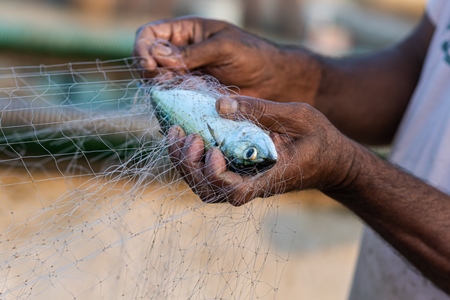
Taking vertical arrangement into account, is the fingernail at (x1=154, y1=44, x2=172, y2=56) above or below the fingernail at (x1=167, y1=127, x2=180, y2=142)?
above

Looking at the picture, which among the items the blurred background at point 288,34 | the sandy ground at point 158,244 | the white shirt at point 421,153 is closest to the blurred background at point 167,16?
the blurred background at point 288,34

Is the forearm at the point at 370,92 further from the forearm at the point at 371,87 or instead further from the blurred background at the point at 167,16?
the blurred background at the point at 167,16

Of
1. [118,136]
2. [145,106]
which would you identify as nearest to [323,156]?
[145,106]

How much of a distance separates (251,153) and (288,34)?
7938 millimetres

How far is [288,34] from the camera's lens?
9195 millimetres

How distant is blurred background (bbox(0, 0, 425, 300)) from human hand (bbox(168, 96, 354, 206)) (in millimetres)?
373

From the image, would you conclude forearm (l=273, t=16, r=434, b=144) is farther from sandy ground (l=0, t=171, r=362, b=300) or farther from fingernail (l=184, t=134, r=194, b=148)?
fingernail (l=184, t=134, r=194, b=148)

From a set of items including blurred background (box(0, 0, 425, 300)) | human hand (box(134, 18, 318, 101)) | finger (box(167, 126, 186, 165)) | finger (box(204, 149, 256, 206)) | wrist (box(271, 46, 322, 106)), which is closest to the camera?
finger (box(204, 149, 256, 206))

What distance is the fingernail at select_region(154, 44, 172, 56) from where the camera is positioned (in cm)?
211

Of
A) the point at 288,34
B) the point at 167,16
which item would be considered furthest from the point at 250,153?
the point at 288,34

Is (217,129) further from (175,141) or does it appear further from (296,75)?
(296,75)

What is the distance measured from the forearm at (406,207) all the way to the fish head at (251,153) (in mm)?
372

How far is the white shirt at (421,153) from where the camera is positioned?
2229 millimetres

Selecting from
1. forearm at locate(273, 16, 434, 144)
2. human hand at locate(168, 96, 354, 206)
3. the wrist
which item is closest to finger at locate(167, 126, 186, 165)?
human hand at locate(168, 96, 354, 206)
